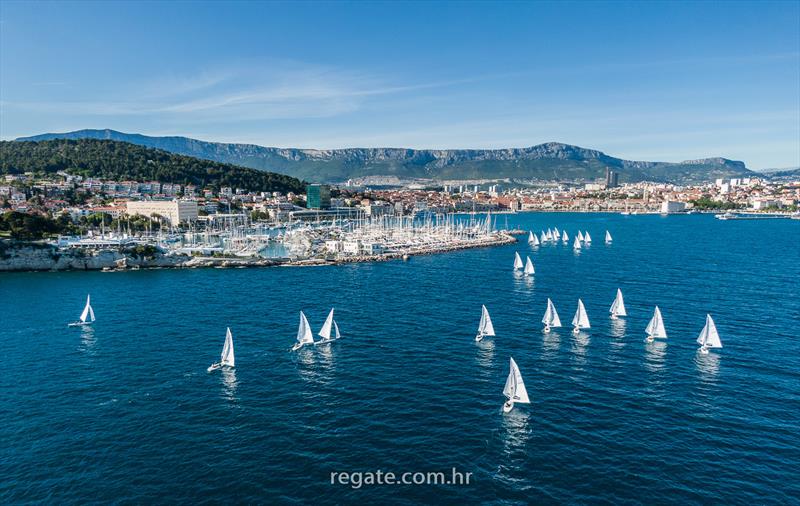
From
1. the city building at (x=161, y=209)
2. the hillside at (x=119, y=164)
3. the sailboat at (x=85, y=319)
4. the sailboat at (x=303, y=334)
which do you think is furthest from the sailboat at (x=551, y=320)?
the hillside at (x=119, y=164)

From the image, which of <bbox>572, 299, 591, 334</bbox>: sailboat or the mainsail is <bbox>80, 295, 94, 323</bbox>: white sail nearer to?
<bbox>572, 299, 591, 334</bbox>: sailboat

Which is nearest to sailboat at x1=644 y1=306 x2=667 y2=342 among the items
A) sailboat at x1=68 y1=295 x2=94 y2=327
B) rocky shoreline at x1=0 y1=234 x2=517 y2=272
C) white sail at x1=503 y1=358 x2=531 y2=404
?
white sail at x1=503 y1=358 x2=531 y2=404

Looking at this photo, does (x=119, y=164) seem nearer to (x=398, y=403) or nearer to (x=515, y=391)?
(x=398, y=403)

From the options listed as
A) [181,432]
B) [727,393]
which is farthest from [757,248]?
[181,432]

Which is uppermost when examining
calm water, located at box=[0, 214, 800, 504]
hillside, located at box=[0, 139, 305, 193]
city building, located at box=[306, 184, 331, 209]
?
hillside, located at box=[0, 139, 305, 193]

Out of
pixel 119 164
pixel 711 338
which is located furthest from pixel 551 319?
pixel 119 164

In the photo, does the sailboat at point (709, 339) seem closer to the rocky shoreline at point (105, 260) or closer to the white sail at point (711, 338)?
the white sail at point (711, 338)
